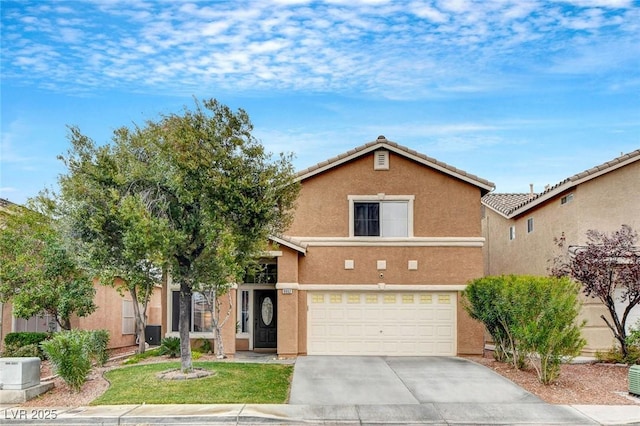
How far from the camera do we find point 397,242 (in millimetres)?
21734

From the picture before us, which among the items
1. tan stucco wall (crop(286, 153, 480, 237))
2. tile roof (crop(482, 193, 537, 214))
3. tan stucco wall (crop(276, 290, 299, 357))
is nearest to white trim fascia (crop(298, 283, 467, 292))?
tan stucco wall (crop(276, 290, 299, 357))

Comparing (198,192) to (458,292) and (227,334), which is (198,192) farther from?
(458,292)

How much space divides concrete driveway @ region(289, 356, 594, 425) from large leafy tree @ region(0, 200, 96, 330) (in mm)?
7673

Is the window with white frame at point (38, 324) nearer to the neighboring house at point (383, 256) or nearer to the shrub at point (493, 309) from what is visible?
the neighboring house at point (383, 256)

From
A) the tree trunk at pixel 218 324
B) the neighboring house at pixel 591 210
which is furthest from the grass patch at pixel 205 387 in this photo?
the neighboring house at pixel 591 210

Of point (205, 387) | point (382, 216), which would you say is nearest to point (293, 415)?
point (205, 387)

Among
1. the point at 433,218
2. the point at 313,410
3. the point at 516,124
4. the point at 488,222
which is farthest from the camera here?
the point at 488,222

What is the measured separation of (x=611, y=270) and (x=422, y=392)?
7124 mm

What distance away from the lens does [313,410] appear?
43.9 feet

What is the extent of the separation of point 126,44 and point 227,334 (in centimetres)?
928

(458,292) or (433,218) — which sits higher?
(433,218)

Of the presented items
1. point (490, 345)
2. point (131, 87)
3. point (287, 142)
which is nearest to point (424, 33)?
point (287, 142)

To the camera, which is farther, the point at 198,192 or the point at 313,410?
the point at 198,192

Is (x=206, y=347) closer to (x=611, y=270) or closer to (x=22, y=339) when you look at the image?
(x=22, y=339)
